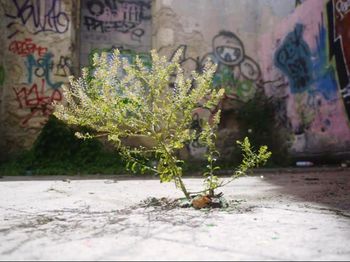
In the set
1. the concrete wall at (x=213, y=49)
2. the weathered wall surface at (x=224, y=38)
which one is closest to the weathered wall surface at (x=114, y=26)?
the concrete wall at (x=213, y=49)

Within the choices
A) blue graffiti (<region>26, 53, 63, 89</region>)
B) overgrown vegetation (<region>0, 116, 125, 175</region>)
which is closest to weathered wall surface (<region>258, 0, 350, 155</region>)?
overgrown vegetation (<region>0, 116, 125, 175</region>)

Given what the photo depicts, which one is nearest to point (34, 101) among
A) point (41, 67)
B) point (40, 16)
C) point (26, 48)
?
point (41, 67)

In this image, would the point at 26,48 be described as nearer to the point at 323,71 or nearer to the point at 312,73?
the point at 312,73

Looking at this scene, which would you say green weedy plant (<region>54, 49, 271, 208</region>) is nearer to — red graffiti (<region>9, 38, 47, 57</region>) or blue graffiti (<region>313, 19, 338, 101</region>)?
blue graffiti (<region>313, 19, 338, 101</region>)

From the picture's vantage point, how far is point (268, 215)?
102 inches

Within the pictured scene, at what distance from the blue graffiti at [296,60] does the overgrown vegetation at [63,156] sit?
368 cm

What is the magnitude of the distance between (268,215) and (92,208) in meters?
1.37

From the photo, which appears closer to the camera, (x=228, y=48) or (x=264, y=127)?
(x=264, y=127)

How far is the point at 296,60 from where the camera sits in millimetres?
7305

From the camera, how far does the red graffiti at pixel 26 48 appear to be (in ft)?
23.4

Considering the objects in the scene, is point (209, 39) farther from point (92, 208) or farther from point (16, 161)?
point (92, 208)

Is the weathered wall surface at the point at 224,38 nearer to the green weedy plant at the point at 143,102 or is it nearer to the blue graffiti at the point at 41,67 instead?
the blue graffiti at the point at 41,67

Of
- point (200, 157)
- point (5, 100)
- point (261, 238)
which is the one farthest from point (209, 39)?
point (261, 238)

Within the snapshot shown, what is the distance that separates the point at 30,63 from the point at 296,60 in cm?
510
